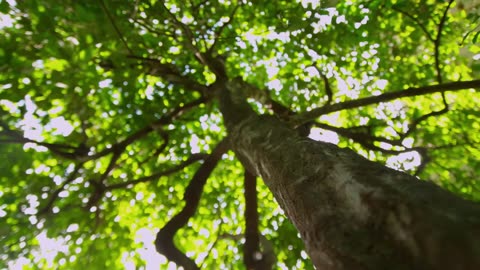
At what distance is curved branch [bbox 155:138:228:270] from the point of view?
3996mm

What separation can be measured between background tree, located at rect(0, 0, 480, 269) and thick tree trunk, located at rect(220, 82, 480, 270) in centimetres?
135

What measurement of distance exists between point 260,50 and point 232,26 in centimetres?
71

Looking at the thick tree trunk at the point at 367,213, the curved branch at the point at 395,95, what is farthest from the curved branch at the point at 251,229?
the thick tree trunk at the point at 367,213

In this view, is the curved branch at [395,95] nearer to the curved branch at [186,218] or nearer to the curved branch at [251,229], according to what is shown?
the curved branch at [186,218]

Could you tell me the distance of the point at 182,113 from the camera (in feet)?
18.3

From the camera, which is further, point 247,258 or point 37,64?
point 247,258

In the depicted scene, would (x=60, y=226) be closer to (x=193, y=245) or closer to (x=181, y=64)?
(x=193, y=245)

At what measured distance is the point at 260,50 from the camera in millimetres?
6691

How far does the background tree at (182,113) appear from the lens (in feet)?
11.6

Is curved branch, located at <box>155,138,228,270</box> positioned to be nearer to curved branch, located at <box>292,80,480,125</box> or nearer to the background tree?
the background tree

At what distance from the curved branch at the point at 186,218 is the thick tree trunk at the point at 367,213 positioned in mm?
2134

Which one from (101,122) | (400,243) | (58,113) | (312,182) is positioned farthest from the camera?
(101,122)

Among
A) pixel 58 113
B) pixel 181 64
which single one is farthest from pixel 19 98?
pixel 181 64

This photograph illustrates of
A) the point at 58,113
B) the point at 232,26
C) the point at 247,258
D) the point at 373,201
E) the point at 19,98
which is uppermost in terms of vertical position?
the point at 373,201
